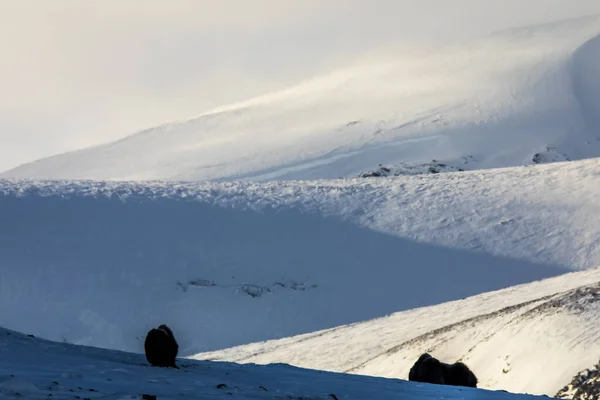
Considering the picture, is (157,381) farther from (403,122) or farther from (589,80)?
(589,80)

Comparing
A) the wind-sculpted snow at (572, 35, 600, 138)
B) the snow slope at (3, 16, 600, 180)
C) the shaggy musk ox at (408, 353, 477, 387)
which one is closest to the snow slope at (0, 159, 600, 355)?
the shaggy musk ox at (408, 353, 477, 387)

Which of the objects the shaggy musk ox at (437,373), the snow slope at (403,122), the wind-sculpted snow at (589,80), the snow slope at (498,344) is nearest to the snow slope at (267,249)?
the snow slope at (498,344)

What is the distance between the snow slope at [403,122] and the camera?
91.0m

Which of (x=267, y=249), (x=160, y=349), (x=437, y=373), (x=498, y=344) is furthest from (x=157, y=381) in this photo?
(x=267, y=249)

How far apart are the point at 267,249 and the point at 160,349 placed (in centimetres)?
3926

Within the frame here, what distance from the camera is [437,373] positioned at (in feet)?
66.6

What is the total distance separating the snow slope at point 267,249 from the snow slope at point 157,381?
2886 centimetres

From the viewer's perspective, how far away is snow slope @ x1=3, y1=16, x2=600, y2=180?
9100cm

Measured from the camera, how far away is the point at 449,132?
9631 cm

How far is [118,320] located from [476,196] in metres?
21.6

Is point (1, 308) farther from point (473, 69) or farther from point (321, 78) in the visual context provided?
point (321, 78)

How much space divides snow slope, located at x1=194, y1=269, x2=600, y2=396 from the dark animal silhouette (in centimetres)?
1083

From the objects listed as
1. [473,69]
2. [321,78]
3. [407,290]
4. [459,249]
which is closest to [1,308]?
[407,290]

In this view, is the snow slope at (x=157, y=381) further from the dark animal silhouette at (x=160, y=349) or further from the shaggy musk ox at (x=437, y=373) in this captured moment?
the shaggy musk ox at (x=437, y=373)
